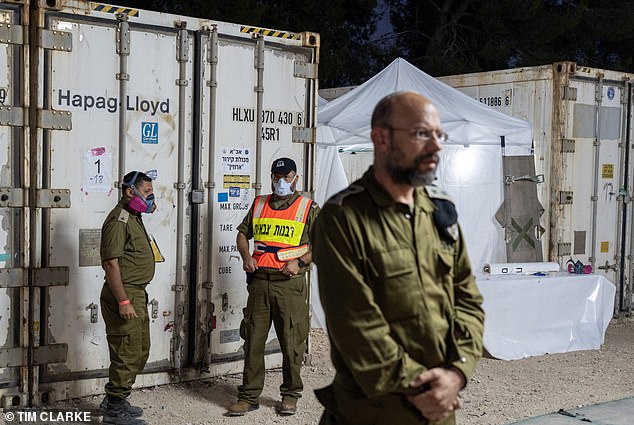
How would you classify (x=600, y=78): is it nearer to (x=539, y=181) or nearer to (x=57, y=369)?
(x=539, y=181)

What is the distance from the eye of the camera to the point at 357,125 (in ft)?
30.4

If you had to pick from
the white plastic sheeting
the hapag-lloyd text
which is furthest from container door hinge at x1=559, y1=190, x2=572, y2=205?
the hapag-lloyd text

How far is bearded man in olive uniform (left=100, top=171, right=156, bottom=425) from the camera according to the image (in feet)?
19.5

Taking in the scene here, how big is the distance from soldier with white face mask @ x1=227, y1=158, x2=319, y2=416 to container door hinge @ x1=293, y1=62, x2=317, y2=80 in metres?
1.32

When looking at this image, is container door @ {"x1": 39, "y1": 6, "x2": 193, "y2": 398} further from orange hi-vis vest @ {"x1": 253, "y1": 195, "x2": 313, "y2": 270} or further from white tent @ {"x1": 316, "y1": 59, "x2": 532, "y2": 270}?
white tent @ {"x1": 316, "y1": 59, "x2": 532, "y2": 270}

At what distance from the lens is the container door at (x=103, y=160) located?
6375 mm

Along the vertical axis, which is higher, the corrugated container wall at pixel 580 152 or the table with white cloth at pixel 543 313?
the corrugated container wall at pixel 580 152

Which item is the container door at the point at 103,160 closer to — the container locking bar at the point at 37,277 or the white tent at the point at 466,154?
the container locking bar at the point at 37,277

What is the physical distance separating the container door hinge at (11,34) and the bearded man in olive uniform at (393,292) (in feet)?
13.1

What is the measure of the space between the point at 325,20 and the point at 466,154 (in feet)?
43.2

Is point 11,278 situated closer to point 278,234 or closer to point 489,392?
point 278,234

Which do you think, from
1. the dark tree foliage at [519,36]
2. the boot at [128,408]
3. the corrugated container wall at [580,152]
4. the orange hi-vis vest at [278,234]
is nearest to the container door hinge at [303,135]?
the orange hi-vis vest at [278,234]

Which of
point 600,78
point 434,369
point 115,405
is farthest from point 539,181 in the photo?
point 434,369

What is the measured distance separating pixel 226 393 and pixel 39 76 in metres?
2.91
